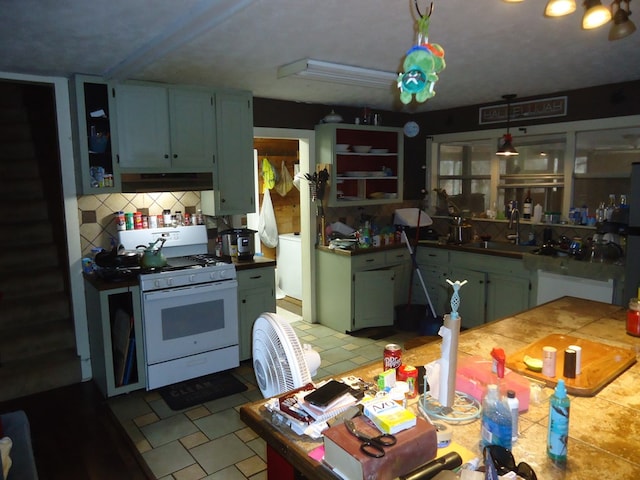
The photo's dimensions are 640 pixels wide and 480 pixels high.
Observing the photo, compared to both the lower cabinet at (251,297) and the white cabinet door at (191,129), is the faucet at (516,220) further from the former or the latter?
the white cabinet door at (191,129)

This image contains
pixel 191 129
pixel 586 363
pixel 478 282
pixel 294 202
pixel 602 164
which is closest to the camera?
pixel 586 363

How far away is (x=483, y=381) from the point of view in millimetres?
1702

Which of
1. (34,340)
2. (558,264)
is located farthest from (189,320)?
(558,264)

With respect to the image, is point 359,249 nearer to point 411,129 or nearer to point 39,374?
point 411,129

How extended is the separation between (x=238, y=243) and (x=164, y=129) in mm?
1151

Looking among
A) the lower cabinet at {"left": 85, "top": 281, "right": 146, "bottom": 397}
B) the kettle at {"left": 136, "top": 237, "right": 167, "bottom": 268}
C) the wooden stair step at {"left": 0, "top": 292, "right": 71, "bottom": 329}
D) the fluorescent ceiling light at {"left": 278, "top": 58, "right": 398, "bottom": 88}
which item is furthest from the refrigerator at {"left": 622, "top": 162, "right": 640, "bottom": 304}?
the wooden stair step at {"left": 0, "top": 292, "right": 71, "bottom": 329}

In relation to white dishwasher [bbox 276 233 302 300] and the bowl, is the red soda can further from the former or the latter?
white dishwasher [bbox 276 233 302 300]

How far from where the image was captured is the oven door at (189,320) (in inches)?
135

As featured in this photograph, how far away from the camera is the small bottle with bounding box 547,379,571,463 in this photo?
130 centimetres

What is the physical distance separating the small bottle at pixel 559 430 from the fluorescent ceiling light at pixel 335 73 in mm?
2486

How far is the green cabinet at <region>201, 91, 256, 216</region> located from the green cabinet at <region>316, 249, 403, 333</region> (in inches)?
46.8

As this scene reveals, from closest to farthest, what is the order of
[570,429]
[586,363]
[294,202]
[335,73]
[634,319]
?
[570,429] → [586,363] → [634,319] → [335,73] → [294,202]

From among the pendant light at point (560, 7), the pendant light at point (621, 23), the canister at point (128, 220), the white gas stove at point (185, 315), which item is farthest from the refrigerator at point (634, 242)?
the canister at point (128, 220)

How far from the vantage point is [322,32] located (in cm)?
249
